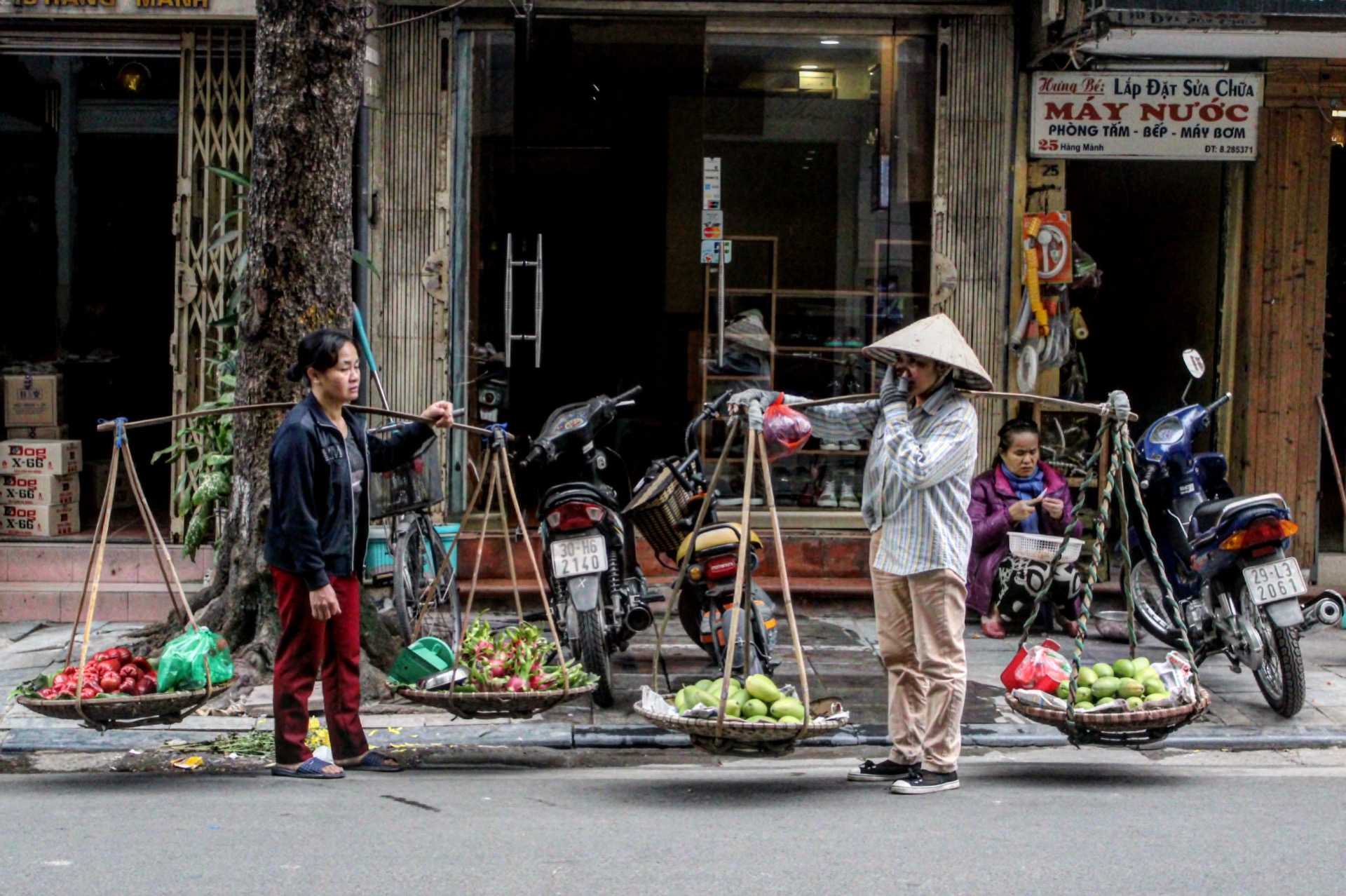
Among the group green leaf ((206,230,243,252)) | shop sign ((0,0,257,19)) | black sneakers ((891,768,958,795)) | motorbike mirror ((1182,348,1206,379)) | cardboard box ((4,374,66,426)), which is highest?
shop sign ((0,0,257,19))

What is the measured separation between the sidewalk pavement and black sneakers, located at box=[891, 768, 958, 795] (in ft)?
2.82

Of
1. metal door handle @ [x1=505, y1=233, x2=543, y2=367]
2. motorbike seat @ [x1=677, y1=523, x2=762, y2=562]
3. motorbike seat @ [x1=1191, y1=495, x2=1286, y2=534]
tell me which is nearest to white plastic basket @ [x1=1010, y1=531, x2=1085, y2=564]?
motorbike seat @ [x1=1191, y1=495, x2=1286, y2=534]

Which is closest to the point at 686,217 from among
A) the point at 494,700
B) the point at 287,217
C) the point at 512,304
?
the point at 512,304

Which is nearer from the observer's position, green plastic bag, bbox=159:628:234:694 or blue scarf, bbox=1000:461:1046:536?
green plastic bag, bbox=159:628:234:694

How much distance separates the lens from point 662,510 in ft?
23.2

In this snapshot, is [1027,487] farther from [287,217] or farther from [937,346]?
[287,217]

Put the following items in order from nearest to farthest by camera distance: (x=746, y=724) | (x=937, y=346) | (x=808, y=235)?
(x=746, y=724) → (x=937, y=346) → (x=808, y=235)

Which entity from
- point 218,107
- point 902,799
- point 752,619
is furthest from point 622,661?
point 218,107

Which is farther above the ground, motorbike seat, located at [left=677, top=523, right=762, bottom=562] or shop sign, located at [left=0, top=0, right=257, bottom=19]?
shop sign, located at [left=0, top=0, right=257, bottom=19]

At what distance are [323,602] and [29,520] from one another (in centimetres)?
461

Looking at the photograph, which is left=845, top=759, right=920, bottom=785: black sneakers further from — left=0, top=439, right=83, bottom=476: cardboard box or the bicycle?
left=0, top=439, right=83, bottom=476: cardboard box

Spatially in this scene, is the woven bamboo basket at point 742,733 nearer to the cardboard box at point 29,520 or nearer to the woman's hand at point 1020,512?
the woman's hand at point 1020,512

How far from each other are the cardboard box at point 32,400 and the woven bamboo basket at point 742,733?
5.87 m

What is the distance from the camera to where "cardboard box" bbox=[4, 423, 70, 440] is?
9.55m
